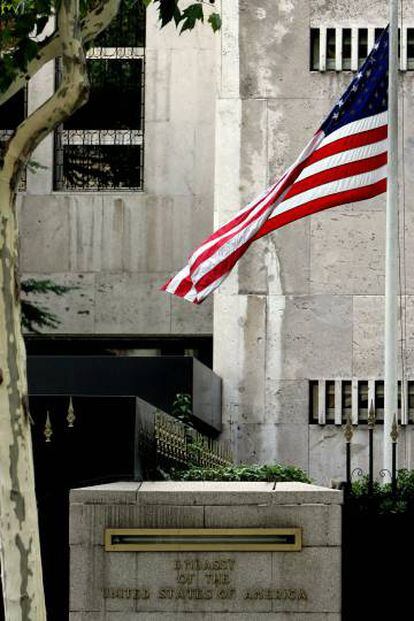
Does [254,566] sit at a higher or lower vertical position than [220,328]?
lower

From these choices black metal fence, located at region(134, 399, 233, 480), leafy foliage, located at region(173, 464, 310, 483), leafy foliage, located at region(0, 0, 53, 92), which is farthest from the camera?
leafy foliage, located at region(173, 464, 310, 483)

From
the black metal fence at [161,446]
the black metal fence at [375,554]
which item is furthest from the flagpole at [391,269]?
the black metal fence at [375,554]

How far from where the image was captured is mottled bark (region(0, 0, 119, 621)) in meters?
13.3

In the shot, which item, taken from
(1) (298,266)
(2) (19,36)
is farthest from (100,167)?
(2) (19,36)

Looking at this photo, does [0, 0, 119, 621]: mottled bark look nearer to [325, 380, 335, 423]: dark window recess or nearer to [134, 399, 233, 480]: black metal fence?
[134, 399, 233, 480]: black metal fence

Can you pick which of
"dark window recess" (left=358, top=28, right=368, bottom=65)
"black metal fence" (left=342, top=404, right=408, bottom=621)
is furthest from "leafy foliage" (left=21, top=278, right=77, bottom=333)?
"black metal fence" (left=342, top=404, right=408, bottom=621)

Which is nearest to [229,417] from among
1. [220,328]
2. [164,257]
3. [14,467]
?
[220,328]

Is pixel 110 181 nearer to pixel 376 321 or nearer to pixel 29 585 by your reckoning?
pixel 376 321

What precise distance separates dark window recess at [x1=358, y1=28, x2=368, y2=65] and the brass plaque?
16798 millimetres

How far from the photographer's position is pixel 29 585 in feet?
43.5

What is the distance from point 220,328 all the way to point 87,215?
5.50 m

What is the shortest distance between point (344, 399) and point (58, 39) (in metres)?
16.2

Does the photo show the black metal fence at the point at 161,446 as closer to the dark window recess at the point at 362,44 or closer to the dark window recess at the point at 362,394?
the dark window recess at the point at 362,394

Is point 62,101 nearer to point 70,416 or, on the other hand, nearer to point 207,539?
point 70,416
